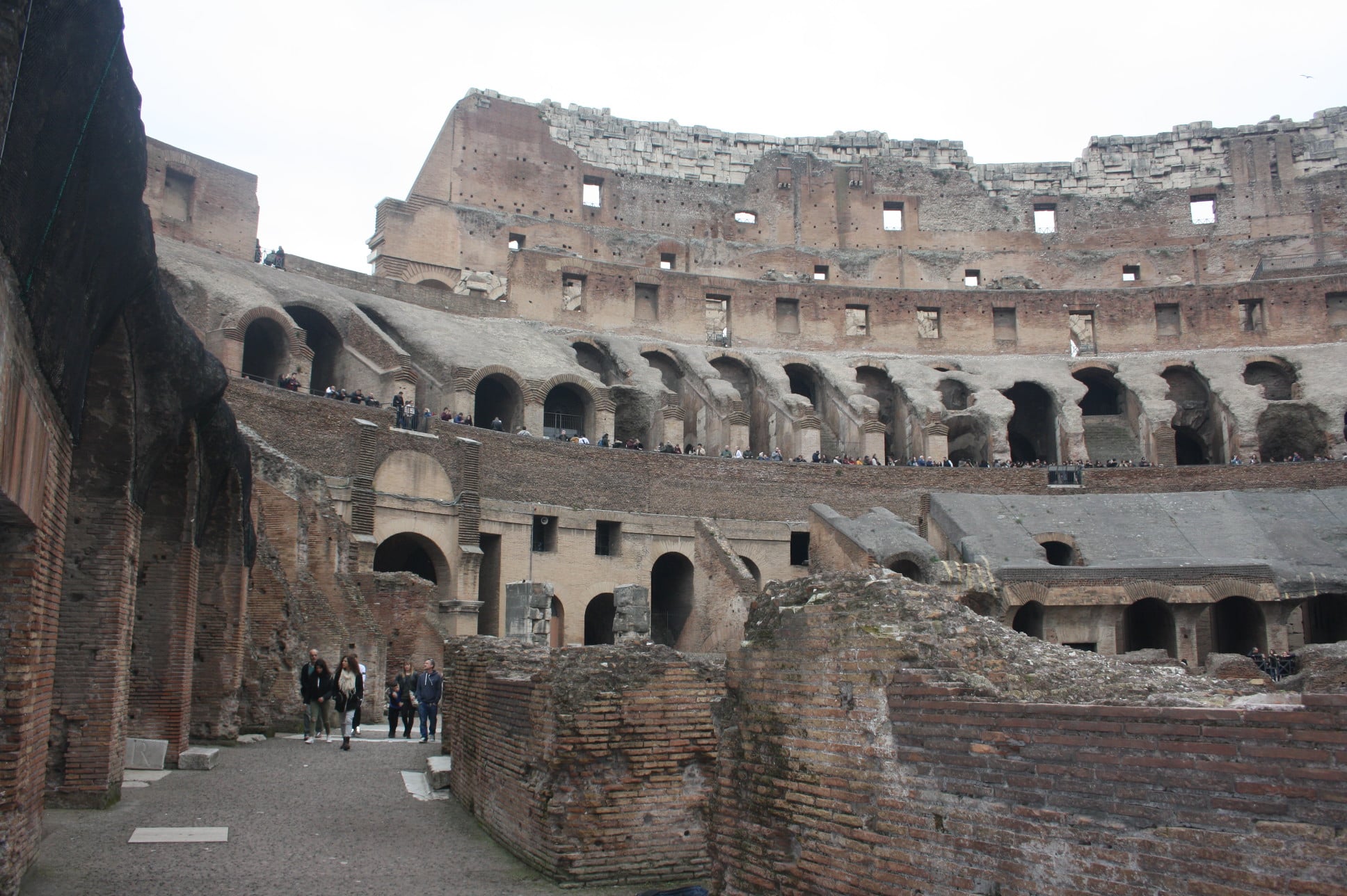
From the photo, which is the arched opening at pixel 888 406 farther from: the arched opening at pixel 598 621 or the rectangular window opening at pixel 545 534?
the rectangular window opening at pixel 545 534

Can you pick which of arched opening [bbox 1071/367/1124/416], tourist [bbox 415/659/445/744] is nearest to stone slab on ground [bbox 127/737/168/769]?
tourist [bbox 415/659/445/744]

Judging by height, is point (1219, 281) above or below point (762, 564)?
above

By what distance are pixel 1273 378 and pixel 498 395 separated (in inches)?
1075

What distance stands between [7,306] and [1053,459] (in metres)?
37.3

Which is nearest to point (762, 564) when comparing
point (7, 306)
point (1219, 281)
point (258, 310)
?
point (258, 310)

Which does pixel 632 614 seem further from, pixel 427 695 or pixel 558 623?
pixel 558 623

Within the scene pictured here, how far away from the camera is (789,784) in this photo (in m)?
6.25

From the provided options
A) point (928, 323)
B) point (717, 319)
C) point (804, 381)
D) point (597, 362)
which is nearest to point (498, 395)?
point (597, 362)

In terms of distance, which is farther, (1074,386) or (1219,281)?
(1219,281)

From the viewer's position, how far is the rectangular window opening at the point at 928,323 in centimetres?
4294

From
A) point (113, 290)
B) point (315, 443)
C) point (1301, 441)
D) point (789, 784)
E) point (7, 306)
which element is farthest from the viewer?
point (1301, 441)

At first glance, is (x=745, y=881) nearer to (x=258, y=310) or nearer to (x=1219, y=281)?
(x=258, y=310)

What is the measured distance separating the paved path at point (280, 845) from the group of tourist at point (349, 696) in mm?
2493

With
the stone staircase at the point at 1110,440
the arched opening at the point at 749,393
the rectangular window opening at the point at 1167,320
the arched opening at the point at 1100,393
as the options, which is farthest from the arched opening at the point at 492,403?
the rectangular window opening at the point at 1167,320
